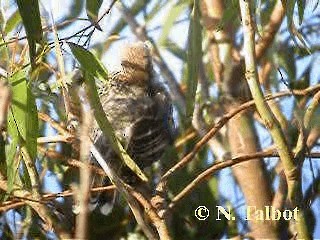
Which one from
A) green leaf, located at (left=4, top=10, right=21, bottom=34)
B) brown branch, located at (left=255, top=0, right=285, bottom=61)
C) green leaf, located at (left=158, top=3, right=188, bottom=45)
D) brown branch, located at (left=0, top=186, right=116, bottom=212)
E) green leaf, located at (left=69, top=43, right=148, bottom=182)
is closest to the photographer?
green leaf, located at (left=69, top=43, right=148, bottom=182)

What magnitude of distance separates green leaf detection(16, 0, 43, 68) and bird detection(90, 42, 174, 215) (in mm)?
664

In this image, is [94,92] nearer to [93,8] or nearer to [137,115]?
[93,8]

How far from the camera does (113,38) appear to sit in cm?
185

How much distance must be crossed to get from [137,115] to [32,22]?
804mm

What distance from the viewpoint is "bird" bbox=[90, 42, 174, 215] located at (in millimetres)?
1742

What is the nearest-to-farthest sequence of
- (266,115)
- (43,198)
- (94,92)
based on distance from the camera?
(266,115)
(94,92)
(43,198)

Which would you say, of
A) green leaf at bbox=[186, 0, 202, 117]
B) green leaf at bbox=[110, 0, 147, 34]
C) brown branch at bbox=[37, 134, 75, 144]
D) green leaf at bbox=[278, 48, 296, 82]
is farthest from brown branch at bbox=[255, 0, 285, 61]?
brown branch at bbox=[37, 134, 75, 144]

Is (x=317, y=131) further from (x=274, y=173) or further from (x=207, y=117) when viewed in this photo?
(x=207, y=117)

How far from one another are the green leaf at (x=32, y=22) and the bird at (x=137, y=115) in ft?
2.18

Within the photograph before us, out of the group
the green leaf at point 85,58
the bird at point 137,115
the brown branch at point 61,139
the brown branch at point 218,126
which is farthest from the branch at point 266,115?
the bird at point 137,115

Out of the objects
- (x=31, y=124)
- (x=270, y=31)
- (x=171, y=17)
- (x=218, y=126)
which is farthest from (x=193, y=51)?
(x=270, y=31)

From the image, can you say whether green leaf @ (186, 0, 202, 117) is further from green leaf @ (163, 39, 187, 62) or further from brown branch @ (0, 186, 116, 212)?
green leaf @ (163, 39, 187, 62)

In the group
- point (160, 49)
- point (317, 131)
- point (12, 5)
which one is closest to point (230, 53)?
point (160, 49)

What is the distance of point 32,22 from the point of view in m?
1.00
